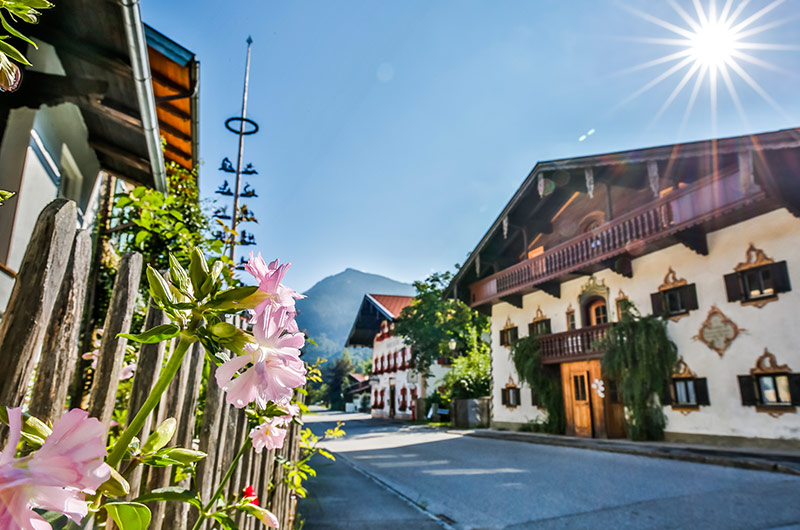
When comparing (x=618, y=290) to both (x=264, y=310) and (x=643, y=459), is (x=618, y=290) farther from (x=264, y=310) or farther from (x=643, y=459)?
(x=264, y=310)

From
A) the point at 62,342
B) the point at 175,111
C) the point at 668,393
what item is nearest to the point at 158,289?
the point at 62,342

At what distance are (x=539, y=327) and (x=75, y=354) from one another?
662 inches

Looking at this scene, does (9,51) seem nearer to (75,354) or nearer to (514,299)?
(75,354)

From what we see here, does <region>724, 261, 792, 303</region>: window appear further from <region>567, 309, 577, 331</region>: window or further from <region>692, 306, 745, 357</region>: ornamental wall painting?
<region>567, 309, 577, 331</region>: window

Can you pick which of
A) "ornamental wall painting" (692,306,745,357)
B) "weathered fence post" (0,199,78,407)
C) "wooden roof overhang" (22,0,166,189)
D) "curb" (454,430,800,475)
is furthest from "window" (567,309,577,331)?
"weathered fence post" (0,199,78,407)

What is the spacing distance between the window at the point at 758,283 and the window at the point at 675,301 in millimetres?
882

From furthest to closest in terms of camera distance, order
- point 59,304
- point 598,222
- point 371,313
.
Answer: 1. point 371,313
2. point 598,222
3. point 59,304

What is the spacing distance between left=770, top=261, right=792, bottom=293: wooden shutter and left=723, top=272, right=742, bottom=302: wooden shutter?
27.9 inches

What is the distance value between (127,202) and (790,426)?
11.5 meters

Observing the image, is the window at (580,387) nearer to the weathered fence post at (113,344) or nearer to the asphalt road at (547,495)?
the asphalt road at (547,495)

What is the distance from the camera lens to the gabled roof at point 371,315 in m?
37.6

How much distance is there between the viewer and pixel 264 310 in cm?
61

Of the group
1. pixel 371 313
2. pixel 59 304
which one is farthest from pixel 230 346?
pixel 371 313

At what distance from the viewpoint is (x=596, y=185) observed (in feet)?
51.5
